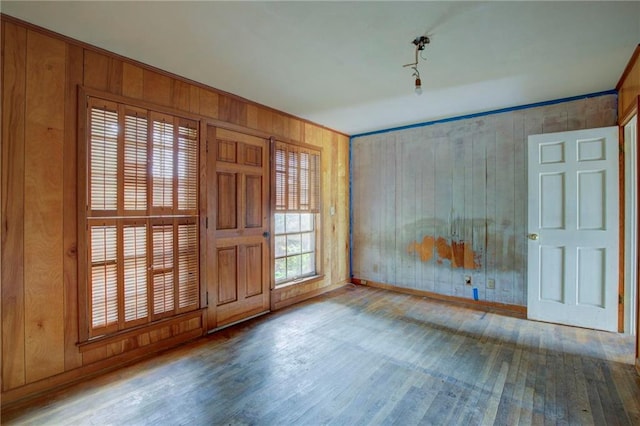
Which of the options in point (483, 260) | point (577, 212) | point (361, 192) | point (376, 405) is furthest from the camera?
point (361, 192)

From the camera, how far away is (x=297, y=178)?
4316 mm

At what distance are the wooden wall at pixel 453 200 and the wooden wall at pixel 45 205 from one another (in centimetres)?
343

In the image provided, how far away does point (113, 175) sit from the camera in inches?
98.6

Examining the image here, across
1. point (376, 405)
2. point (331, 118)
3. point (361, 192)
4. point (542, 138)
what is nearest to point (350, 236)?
point (361, 192)

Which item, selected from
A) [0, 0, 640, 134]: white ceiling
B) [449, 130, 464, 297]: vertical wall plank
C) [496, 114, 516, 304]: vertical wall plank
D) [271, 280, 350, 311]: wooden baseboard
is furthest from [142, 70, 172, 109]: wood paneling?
[496, 114, 516, 304]: vertical wall plank

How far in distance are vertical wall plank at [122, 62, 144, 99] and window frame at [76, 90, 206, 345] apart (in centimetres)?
7

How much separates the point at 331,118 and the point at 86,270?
3320 millimetres

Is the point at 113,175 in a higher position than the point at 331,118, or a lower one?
lower

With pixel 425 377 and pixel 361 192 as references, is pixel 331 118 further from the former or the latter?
pixel 425 377

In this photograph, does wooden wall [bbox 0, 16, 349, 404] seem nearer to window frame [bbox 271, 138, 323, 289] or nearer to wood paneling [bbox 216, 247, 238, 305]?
wood paneling [bbox 216, 247, 238, 305]

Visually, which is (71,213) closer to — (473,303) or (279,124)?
(279,124)

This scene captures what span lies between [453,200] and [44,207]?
14.5ft

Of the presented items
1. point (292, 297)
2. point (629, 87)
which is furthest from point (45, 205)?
point (629, 87)

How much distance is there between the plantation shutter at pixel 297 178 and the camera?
4035 millimetres
